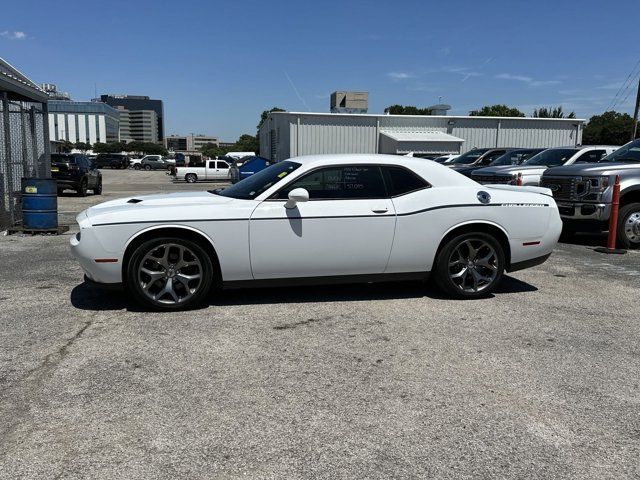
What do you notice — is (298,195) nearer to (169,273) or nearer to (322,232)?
(322,232)

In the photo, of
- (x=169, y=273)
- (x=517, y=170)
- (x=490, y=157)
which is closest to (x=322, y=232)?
(x=169, y=273)

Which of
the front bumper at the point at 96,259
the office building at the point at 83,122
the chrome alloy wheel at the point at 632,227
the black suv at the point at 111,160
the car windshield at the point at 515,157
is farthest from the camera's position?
the office building at the point at 83,122

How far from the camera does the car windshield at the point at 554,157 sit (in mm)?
12516

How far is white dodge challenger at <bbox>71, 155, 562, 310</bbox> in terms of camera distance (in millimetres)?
Result: 5023

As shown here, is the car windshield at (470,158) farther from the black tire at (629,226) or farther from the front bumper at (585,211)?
the black tire at (629,226)

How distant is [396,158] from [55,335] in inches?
144

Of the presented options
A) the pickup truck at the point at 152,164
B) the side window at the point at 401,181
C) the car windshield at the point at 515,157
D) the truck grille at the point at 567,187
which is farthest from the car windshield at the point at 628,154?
the pickup truck at the point at 152,164

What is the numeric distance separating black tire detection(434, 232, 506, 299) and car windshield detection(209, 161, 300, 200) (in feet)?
5.86

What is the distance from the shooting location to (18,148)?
1185cm

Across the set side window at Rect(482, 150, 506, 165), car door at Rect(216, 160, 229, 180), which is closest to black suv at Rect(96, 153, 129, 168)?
car door at Rect(216, 160, 229, 180)

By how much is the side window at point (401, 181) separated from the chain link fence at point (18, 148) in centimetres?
811

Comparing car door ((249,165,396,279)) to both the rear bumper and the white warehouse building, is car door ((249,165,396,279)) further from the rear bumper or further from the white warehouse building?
the white warehouse building

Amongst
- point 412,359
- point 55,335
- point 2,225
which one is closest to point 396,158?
point 412,359

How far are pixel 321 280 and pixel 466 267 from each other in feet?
5.13
